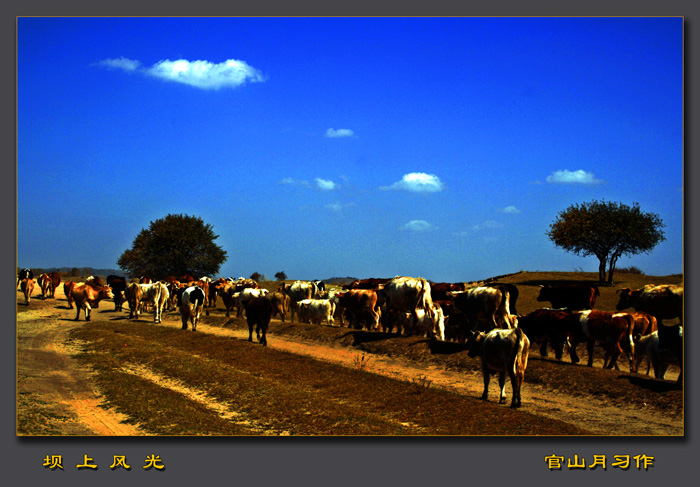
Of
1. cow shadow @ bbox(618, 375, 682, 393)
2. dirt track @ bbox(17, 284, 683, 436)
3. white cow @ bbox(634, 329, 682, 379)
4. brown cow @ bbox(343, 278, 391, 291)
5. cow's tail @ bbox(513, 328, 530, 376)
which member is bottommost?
dirt track @ bbox(17, 284, 683, 436)

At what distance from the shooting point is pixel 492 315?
2077cm

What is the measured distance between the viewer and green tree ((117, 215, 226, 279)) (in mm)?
70625

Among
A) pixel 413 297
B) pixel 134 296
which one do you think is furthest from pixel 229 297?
pixel 413 297

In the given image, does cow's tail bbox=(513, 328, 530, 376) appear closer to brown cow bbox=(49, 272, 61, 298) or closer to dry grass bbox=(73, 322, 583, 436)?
dry grass bbox=(73, 322, 583, 436)

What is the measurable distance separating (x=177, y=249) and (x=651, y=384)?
212ft

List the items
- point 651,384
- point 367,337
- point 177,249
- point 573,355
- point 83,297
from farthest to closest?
1. point 177,249
2. point 83,297
3. point 367,337
4. point 573,355
5. point 651,384

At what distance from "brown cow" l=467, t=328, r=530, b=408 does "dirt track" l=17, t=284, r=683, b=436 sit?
888mm

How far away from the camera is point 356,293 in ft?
99.3

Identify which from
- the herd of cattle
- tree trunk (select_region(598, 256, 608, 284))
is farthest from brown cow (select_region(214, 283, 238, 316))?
tree trunk (select_region(598, 256, 608, 284))

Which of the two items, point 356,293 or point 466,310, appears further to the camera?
point 356,293

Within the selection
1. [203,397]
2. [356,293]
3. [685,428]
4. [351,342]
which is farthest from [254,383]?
[356,293]

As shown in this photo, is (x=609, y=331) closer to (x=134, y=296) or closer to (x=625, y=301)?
(x=625, y=301)

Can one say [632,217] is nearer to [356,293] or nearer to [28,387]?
[356,293]

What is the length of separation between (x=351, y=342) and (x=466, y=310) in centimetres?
575
